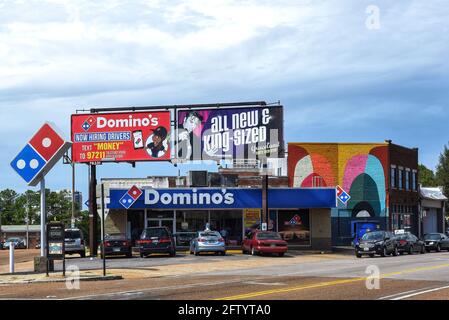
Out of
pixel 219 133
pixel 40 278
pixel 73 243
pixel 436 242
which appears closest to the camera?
pixel 40 278

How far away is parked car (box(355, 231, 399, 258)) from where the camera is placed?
117ft

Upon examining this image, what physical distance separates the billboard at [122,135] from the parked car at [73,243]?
536 centimetres

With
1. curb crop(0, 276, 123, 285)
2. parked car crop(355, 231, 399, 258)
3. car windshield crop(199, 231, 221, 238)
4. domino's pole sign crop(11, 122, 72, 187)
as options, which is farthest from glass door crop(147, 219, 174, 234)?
curb crop(0, 276, 123, 285)

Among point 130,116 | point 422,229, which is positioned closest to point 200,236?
point 130,116

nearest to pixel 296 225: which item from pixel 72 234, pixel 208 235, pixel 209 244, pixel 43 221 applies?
pixel 208 235

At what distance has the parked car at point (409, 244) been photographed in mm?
38844

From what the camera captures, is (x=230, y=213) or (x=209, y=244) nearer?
(x=209, y=244)

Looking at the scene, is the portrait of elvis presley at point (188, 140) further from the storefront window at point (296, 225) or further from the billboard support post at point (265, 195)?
the storefront window at point (296, 225)

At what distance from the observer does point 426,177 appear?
93000mm

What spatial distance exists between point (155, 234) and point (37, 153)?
42.2 feet

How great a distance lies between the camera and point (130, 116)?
139 feet

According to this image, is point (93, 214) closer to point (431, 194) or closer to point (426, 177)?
point (431, 194)

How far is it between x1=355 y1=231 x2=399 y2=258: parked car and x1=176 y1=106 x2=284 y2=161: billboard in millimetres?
8875
